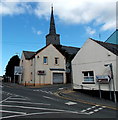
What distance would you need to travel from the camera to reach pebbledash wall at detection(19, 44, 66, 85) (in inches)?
1122

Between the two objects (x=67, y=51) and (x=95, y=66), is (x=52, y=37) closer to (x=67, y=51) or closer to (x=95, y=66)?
(x=67, y=51)

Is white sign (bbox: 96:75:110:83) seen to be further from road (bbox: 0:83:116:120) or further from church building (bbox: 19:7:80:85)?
church building (bbox: 19:7:80:85)

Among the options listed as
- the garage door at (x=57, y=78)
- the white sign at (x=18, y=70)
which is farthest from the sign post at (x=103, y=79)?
the white sign at (x=18, y=70)

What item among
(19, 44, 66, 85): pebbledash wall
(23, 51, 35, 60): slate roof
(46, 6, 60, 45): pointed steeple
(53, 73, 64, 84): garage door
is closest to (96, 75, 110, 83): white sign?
(19, 44, 66, 85): pebbledash wall

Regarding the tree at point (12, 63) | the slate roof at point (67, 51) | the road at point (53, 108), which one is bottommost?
the road at point (53, 108)

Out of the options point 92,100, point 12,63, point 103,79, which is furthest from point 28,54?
point 92,100

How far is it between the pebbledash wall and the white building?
36.6ft

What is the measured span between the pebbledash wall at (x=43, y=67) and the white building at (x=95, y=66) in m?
11.2

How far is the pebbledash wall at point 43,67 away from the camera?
2850cm

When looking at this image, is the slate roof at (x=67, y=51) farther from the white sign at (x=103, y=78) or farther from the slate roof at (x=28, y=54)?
the white sign at (x=103, y=78)

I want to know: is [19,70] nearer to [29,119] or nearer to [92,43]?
[92,43]

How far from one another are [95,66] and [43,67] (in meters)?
14.9

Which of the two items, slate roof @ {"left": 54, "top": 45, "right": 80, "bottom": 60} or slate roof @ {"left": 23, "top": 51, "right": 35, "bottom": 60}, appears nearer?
slate roof @ {"left": 23, "top": 51, "right": 35, "bottom": 60}

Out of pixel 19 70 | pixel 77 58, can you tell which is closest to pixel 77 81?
pixel 77 58
